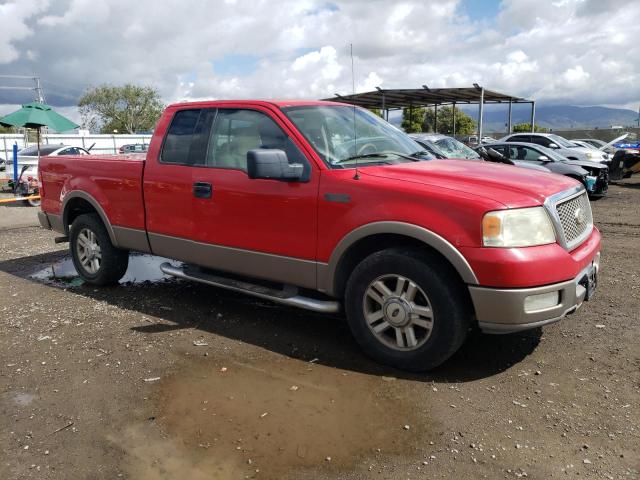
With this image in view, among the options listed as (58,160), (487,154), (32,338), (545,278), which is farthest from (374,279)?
(487,154)

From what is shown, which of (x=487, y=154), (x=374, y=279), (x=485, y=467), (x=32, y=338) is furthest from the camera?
(x=487, y=154)

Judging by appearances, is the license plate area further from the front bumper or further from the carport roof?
the carport roof

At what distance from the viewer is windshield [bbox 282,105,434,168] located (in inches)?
165

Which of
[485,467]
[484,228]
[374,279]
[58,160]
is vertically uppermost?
[58,160]

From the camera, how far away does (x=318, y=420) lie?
325 centimetres

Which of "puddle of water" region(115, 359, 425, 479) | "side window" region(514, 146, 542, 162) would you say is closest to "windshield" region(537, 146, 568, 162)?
"side window" region(514, 146, 542, 162)

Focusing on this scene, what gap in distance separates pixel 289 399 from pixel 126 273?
Result: 12.8 ft

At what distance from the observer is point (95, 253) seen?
595 centimetres

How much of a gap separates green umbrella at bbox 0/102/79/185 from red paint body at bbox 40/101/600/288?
420 inches

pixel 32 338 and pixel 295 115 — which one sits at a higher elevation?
pixel 295 115

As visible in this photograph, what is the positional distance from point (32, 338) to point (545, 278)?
406 centimetres

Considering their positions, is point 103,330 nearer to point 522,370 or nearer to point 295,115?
point 295,115

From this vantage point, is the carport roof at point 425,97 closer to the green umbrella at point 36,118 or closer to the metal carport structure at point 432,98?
the metal carport structure at point 432,98

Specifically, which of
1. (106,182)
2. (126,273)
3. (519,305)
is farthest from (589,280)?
(126,273)
